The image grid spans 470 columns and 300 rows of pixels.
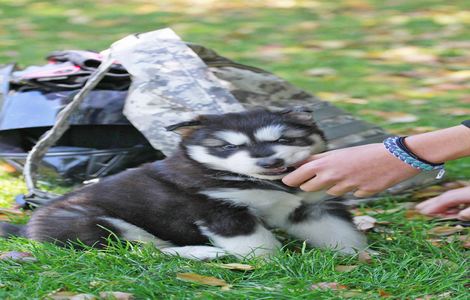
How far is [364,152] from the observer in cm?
342

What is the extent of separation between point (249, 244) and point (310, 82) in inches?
135

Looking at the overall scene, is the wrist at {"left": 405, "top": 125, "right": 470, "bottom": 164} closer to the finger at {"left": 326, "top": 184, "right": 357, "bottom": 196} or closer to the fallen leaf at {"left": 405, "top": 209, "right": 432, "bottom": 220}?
the finger at {"left": 326, "top": 184, "right": 357, "bottom": 196}

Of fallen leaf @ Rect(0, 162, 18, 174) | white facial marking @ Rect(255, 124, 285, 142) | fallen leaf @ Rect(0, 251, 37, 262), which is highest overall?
white facial marking @ Rect(255, 124, 285, 142)

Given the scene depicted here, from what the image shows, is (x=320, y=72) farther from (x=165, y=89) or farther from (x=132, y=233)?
(x=132, y=233)

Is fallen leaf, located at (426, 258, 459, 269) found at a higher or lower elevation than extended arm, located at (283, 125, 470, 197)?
lower

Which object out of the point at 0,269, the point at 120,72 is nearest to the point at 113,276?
the point at 0,269

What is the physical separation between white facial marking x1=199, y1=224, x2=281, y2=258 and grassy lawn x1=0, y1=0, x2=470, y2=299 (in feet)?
0.30

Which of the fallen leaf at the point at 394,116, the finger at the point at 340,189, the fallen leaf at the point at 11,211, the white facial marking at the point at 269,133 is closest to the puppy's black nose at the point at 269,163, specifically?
the white facial marking at the point at 269,133

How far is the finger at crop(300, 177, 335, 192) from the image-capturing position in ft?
11.1

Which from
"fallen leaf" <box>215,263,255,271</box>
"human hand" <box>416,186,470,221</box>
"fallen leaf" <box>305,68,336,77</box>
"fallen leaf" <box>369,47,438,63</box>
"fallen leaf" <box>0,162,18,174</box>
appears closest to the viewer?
"fallen leaf" <box>215,263,255,271</box>

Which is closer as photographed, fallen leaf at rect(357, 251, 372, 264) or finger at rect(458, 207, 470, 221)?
fallen leaf at rect(357, 251, 372, 264)

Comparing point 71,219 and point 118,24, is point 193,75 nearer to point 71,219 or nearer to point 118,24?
point 71,219

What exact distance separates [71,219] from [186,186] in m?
0.55

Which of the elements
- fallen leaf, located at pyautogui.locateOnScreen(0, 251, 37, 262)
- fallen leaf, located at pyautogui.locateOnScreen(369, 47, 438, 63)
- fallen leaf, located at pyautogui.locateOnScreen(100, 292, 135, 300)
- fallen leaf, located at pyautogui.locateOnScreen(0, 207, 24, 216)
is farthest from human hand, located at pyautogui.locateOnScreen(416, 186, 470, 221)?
fallen leaf, located at pyautogui.locateOnScreen(369, 47, 438, 63)
